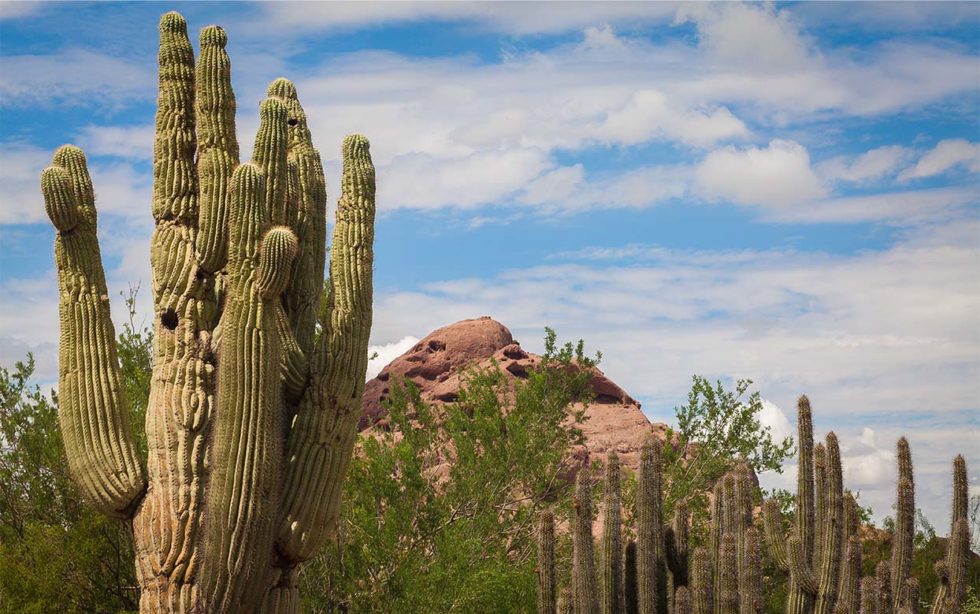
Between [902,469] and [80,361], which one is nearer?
[80,361]

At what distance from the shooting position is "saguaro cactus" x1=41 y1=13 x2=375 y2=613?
7945mm

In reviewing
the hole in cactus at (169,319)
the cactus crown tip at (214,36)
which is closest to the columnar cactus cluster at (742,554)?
the hole in cactus at (169,319)

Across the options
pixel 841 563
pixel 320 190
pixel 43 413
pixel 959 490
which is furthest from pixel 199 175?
pixel 959 490

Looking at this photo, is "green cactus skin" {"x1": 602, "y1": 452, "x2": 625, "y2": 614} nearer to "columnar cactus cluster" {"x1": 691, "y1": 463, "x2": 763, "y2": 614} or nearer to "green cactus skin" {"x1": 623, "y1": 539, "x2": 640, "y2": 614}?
"green cactus skin" {"x1": 623, "y1": 539, "x2": 640, "y2": 614}

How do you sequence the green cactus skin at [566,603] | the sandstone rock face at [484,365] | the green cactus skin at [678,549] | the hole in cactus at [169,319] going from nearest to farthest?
the hole in cactus at [169,319]
the green cactus skin at [566,603]
the green cactus skin at [678,549]
the sandstone rock face at [484,365]

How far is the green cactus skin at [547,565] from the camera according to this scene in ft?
32.2

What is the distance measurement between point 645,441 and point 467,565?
9.63 ft

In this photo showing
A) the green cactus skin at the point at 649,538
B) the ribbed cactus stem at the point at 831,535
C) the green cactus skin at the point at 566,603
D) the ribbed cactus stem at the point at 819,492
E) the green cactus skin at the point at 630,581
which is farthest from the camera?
the ribbed cactus stem at the point at 819,492

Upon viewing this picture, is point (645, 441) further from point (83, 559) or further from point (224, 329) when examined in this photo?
point (83, 559)

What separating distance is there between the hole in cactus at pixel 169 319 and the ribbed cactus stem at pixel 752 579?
4990mm

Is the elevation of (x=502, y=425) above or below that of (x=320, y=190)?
below

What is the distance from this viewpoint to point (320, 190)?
380 inches

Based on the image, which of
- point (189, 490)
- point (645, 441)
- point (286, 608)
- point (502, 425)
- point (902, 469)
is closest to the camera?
point (189, 490)

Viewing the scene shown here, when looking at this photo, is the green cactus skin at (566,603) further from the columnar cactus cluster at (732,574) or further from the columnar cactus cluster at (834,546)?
the columnar cactus cluster at (834,546)
